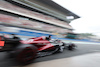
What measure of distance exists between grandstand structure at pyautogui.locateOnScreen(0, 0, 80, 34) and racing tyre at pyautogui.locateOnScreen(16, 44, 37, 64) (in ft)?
28.1

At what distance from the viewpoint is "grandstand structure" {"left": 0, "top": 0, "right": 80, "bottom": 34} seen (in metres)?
11.8

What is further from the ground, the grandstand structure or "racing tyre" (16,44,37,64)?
the grandstand structure

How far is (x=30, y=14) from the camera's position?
639 inches

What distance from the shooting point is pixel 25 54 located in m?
1.86

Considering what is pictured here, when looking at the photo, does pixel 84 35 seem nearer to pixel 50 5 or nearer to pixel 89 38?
pixel 89 38

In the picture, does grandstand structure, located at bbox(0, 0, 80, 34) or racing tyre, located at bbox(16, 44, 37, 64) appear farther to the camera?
grandstand structure, located at bbox(0, 0, 80, 34)

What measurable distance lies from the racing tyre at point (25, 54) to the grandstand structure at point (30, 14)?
856 cm

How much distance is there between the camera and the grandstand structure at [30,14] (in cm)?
1176

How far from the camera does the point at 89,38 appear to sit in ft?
59.6

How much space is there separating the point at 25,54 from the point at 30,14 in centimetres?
1584

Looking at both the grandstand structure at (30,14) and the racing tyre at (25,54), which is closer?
the racing tyre at (25,54)

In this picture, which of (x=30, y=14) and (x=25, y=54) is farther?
(x=30, y=14)

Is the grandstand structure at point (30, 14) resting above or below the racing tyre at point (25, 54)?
above

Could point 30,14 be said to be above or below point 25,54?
above
